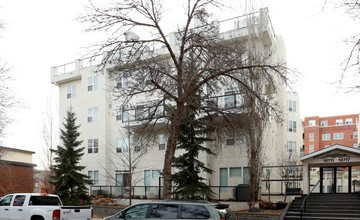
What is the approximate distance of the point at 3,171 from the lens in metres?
29.4

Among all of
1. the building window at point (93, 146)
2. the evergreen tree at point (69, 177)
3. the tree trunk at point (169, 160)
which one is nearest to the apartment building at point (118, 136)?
the building window at point (93, 146)

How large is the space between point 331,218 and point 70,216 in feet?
39.4

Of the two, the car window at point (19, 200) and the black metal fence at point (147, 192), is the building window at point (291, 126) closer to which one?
the black metal fence at point (147, 192)

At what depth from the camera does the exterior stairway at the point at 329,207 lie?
1795 centimetres

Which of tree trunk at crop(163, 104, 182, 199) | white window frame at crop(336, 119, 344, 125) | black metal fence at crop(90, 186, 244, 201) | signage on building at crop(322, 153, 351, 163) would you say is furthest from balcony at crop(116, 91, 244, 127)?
white window frame at crop(336, 119, 344, 125)

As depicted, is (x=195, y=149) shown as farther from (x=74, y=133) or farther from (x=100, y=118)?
(x=100, y=118)

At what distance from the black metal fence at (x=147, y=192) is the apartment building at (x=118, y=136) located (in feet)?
2.97

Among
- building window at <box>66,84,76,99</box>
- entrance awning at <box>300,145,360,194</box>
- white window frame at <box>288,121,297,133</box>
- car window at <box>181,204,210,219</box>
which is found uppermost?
building window at <box>66,84,76,99</box>

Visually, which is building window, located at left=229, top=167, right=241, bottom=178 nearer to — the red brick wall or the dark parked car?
the dark parked car

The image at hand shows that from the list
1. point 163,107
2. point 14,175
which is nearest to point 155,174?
point 163,107

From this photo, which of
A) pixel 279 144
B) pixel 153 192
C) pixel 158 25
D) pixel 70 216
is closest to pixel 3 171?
pixel 153 192

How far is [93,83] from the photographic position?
34906mm

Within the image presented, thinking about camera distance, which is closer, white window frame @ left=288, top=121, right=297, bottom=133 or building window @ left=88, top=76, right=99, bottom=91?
building window @ left=88, top=76, right=99, bottom=91

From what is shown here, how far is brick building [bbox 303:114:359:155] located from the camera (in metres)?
92.6
